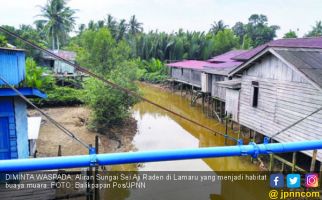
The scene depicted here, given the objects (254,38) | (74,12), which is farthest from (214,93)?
(254,38)

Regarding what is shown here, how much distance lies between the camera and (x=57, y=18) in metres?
39.8

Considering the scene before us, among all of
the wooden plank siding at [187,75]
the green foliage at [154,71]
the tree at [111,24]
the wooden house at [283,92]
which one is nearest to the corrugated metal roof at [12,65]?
the wooden house at [283,92]

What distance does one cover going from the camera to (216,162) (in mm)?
13125

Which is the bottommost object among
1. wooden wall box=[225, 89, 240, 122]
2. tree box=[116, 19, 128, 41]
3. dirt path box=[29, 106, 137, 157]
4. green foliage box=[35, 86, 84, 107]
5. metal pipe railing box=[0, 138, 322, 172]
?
dirt path box=[29, 106, 137, 157]

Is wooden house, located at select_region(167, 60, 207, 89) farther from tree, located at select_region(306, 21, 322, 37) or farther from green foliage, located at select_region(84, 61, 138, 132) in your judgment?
tree, located at select_region(306, 21, 322, 37)

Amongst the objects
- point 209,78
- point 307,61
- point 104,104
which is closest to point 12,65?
point 104,104

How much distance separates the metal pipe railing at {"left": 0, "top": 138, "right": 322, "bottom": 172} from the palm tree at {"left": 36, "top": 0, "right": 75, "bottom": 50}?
137 feet

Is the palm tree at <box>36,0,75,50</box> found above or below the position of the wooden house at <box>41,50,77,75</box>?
above

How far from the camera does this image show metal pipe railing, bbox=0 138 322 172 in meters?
1.50

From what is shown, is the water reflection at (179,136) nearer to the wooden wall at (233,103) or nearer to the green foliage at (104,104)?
the wooden wall at (233,103)

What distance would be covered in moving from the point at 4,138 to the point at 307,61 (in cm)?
1036

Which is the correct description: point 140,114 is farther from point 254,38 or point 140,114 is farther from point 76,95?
point 254,38

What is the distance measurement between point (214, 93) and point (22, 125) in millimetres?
15766

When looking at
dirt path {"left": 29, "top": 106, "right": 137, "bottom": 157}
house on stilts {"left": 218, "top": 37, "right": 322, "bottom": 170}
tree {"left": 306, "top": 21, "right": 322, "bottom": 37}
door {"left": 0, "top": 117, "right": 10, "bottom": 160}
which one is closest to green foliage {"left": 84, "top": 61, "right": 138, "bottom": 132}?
dirt path {"left": 29, "top": 106, "right": 137, "bottom": 157}
